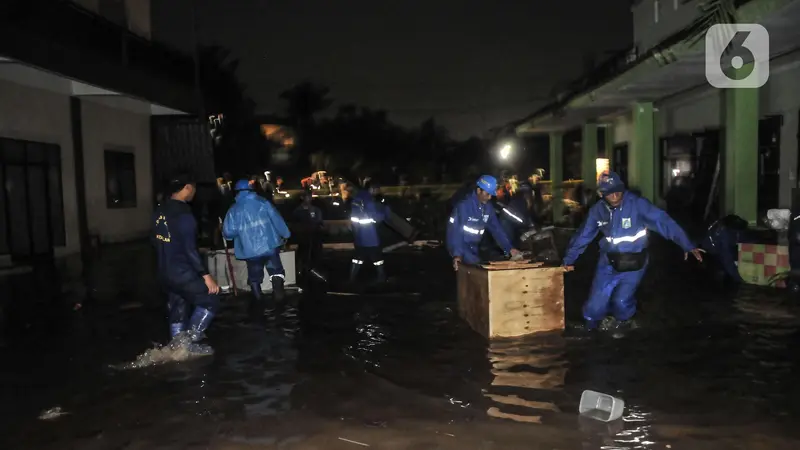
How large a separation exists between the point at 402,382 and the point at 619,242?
2721 millimetres

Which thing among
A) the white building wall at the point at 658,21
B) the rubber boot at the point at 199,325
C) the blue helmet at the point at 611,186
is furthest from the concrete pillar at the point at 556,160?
the rubber boot at the point at 199,325

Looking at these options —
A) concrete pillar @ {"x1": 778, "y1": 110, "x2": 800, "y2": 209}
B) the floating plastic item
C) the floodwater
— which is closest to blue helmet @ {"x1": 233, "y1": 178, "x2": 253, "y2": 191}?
the floodwater

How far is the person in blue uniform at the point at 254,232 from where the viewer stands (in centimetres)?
947

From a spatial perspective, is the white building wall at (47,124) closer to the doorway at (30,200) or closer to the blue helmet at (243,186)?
the doorway at (30,200)

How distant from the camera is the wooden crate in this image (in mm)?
7109

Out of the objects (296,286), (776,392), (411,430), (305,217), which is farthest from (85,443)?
(305,217)

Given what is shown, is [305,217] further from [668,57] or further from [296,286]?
[668,57]

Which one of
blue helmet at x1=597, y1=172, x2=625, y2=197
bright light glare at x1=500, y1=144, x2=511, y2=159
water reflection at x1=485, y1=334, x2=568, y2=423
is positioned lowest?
water reflection at x1=485, y1=334, x2=568, y2=423

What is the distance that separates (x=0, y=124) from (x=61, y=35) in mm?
2197

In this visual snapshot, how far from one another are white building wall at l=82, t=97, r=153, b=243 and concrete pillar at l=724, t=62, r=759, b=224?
47.1ft

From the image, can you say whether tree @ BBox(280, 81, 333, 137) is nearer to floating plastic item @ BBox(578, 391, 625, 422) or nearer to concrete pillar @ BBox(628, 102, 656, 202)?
concrete pillar @ BBox(628, 102, 656, 202)

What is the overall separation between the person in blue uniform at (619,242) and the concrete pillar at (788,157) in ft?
26.2

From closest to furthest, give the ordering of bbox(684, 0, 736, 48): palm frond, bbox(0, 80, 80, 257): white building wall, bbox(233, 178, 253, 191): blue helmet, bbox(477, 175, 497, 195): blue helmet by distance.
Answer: bbox(477, 175, 497, 195): blue helmet < bbox(684, 0, 736, 48): palm frond < bbox(233, 178, 253, 191): blue helmet < bbox(0, 80, 80, 257): white building wall

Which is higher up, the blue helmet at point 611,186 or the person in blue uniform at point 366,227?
the blue helmet at point 611,186
